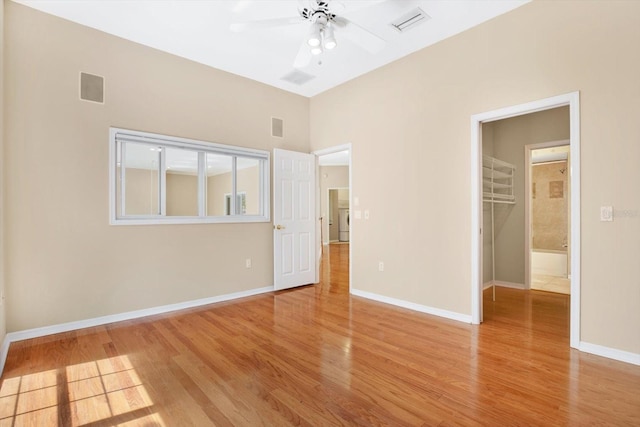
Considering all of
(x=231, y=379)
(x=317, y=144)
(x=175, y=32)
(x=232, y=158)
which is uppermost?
(x=175, y=32)

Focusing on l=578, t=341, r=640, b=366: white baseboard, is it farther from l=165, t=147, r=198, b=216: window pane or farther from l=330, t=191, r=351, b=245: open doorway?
l=330, t=191, r=351, b=245: open doorway

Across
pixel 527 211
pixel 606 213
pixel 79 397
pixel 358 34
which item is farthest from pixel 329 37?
pixel 527 211

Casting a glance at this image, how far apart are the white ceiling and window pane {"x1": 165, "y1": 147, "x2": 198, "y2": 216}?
1285mm

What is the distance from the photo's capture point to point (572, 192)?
273cm

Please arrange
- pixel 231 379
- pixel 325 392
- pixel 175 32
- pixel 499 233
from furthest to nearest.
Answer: pixel 499 233
pixel 175 32
pixel 231 379
pixel 325 392

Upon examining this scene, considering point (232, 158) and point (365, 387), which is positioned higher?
point (232, 158)

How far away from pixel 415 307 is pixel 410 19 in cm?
329

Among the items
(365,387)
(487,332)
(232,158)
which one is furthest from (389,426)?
(232,158)

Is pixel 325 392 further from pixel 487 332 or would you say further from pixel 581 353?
pixel 581 353

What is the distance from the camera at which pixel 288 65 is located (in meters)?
4.20

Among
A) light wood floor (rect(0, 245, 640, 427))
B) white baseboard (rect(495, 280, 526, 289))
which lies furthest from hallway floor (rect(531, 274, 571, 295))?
light wood floor (rect(0, 245, 640, 427))

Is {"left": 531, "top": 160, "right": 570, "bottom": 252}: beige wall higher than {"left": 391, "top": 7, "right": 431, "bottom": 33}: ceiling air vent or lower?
lower

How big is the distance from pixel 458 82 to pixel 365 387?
3268 mm

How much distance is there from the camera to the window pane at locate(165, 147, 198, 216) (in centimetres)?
388
